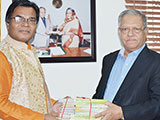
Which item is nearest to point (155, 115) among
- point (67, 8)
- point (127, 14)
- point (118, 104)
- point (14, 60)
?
point (118, 104)

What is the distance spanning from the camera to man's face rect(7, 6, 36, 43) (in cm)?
162

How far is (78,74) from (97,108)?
44.5 inches

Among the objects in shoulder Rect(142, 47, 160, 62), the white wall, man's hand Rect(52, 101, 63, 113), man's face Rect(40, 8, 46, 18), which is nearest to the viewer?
shoulder Rect(142, 47, 160, 62)

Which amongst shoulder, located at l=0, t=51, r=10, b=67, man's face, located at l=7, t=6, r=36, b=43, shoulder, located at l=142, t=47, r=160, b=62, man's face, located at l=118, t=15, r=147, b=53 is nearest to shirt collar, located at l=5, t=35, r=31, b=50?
man's face, located at l=7, t=6, r=36, b=43

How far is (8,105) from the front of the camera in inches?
56.9

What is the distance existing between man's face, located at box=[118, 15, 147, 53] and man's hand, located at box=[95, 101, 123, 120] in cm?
54

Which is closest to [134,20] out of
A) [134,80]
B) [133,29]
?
[133,29]

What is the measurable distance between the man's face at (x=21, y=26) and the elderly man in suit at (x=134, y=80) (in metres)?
0.75

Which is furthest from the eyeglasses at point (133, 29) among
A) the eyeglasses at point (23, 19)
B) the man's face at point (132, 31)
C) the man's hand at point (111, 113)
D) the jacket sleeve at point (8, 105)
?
the jacket sleeve at point (8, 105)

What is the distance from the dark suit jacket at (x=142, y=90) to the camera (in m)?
1.57

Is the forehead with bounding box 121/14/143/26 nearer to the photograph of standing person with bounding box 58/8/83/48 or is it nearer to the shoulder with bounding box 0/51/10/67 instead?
the photograph of standing person with bounding box 58/8/83/48

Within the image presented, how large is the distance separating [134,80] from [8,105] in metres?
0.94

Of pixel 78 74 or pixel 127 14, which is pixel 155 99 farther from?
pixel 78 74

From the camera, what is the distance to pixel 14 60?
158cm
